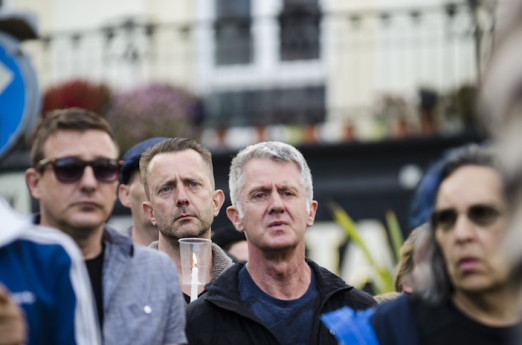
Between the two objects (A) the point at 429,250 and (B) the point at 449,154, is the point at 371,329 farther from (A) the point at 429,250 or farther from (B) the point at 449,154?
(B) the point at 449,154

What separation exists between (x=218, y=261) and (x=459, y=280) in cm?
204

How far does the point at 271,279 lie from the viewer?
3936 millimetres

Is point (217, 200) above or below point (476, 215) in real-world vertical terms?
below

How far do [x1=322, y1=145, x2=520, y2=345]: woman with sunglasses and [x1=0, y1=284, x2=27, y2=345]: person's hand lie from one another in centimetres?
101

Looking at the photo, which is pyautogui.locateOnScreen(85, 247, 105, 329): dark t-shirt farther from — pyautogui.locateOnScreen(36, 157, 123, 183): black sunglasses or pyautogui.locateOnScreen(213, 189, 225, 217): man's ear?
pyautogui.locateOnScreen(213, 189, 225, 217): man's ear

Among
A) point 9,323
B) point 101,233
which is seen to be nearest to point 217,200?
point 101,233

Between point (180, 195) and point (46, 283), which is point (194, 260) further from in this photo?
point (46, 283)

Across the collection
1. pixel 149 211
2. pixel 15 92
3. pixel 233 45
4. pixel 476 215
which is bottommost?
pixel 149 211

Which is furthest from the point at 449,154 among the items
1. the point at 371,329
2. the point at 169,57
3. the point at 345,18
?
the point at 169,57

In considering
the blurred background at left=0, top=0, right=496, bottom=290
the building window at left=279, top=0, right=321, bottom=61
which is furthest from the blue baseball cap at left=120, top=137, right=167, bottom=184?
the building window at left=279, top=0, right=321, bottom=61

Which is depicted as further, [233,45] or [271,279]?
[233,45]

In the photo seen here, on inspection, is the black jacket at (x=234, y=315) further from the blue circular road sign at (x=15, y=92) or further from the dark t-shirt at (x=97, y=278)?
the blue circular road sign at (x=15, y=92)

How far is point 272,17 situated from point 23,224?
9.82 m

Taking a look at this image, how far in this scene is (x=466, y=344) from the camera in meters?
2.71
